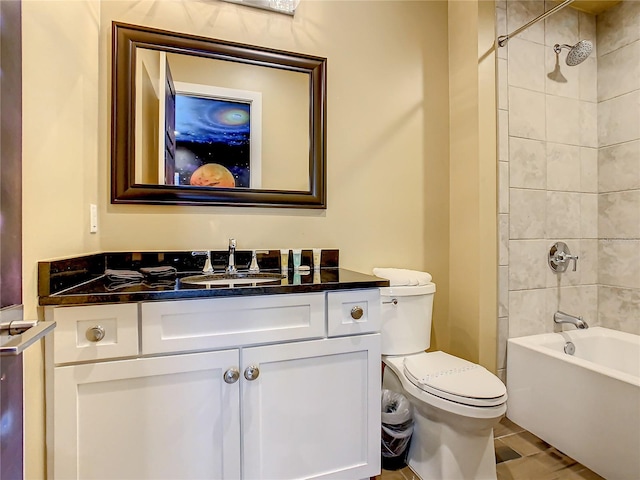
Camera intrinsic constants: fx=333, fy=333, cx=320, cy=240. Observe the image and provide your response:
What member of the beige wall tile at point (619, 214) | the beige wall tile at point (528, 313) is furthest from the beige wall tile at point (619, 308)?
the beige wall tile at point (528, 313)

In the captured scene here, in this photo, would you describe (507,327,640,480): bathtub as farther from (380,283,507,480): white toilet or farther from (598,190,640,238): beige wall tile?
(598,190,640,238): beige wall tile

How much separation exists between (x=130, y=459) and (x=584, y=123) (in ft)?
9.70

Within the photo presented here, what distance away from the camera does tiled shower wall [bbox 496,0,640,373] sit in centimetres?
192

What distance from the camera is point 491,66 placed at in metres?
1.87

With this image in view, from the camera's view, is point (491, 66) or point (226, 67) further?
point (491, 66)

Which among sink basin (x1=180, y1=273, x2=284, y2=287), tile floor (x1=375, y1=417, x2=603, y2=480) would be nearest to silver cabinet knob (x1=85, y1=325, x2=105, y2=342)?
sink basin (x1=180, y1=273, x2=284, y2=287)

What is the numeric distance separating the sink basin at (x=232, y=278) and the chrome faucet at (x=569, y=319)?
1756 mm

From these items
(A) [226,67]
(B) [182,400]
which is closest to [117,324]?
(B) [182,400]

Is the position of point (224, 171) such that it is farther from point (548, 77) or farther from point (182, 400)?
point (548, 77)

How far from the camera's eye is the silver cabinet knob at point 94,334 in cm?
99

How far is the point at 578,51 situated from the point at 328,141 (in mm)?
1568

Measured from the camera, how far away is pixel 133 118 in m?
1.49

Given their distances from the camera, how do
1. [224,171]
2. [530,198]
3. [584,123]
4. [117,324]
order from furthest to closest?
[584,123]
[530,198]
[224,171]
[117,324]

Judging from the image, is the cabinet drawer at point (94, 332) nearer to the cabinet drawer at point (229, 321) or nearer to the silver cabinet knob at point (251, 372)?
the cabinet drawer at point (229, 321)
